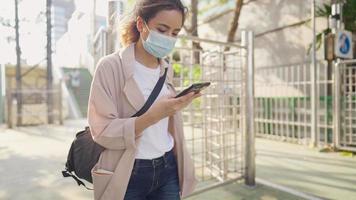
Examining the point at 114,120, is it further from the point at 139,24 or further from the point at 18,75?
the point at 18,75

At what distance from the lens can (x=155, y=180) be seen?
45.4 inches

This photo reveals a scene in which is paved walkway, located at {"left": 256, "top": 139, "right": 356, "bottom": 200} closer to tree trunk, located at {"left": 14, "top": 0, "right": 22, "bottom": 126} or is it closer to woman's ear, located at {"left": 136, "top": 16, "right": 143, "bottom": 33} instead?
woman's ear, located at {"left": 136, "top": 16, "right": 143, "bottom": 33}

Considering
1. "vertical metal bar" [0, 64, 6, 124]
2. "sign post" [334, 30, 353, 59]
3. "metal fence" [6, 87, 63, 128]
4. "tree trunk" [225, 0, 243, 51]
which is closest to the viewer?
"sign post" [334, 30, 353, 59]

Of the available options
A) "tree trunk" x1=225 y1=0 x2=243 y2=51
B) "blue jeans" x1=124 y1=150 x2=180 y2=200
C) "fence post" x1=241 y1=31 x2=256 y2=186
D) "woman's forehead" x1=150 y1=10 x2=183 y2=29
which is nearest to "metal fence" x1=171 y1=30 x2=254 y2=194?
"fence post" x1=241 y1=31 x2=256 y2=186

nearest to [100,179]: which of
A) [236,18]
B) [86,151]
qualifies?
[86,151]

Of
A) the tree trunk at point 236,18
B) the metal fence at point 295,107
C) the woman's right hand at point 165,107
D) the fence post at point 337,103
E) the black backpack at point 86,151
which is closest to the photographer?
the woman's right hand at point 165,107

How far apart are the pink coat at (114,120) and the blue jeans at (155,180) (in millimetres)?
59

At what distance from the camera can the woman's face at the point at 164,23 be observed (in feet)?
3.71

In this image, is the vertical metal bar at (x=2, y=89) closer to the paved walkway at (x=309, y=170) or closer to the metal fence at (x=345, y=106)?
the paved walkway at (x=309, y=170)

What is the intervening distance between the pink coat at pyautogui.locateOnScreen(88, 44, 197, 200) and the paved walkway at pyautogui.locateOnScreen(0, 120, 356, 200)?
1768 millimetres

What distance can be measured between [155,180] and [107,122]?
0.31 metres

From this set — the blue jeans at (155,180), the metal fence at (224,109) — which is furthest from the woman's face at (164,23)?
the metal fence at (224,109)

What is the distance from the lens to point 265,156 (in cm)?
441

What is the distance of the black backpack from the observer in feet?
3.60
